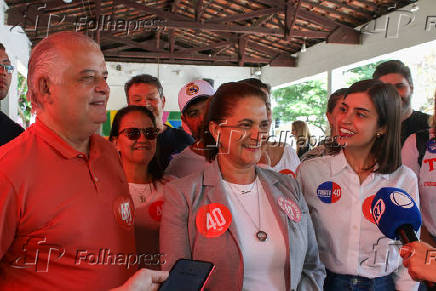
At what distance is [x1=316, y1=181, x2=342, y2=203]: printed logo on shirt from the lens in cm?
186

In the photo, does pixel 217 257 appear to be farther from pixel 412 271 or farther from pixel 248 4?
pixel 248 4

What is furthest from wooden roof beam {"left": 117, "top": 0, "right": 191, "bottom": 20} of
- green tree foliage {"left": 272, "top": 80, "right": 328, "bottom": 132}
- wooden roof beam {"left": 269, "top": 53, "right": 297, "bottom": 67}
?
green tree foliage {"left": 272, "top": 80, "right": 328, "bottom": 132}

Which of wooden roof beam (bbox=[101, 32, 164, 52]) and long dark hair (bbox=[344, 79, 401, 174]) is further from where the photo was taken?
wooden roof beam (bbox=[101, 32, 164, 52])

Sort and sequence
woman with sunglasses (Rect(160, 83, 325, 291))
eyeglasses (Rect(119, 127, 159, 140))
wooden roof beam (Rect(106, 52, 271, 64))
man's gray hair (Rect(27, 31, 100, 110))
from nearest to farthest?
man's gray hair (Rect(27, 31, 100, 110)), woman with sunglasses (Rect(160, 83, 325, 291)), eyeglasses (Rect(119, 127, 159, 140)), wooden roof beam (Rect(106, 52, 271, 64))

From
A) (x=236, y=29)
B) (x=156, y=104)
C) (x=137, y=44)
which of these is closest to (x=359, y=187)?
(x=156, y=104)

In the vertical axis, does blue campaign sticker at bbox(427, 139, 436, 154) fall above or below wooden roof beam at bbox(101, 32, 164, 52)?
below

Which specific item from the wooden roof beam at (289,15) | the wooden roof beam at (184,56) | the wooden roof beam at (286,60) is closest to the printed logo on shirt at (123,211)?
the wooden roof beam at (289,15)

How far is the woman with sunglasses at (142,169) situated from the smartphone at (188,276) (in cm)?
102

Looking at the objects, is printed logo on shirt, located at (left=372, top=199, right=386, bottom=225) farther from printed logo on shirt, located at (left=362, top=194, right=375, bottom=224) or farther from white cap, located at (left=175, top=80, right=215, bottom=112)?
white cap, located at (left=175, top=80, right=215, bottom=112)

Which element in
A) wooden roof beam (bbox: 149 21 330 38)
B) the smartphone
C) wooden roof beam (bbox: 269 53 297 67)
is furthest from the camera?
wooden roof beam (bbox: 269 53 297 67)

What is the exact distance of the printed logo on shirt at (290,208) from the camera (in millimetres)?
1618

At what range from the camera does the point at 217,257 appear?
1.48 m

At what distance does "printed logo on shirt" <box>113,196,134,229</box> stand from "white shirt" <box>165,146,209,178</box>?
2.42ft

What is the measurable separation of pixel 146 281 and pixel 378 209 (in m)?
0.79
